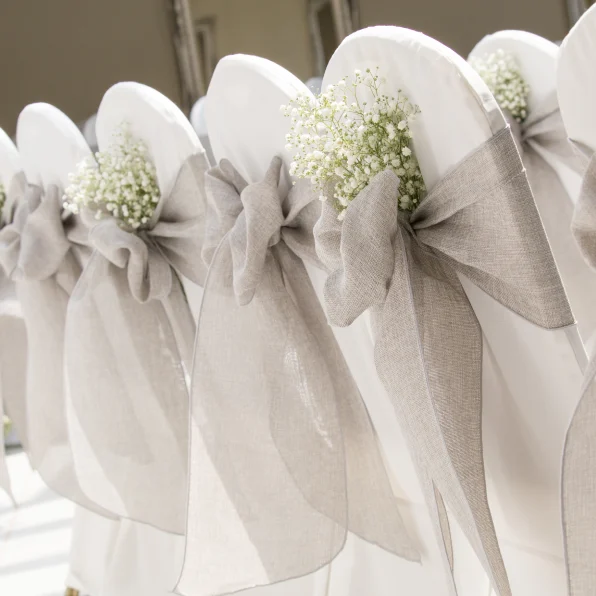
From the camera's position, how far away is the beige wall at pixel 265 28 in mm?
5566

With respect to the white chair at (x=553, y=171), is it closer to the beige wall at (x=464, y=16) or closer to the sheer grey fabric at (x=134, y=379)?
the sheer grey fabric at (x=134, y=379)

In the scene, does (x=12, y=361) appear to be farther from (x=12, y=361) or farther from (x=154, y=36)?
(x=154, y=36)

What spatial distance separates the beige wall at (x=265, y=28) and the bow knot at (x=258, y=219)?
173 inches

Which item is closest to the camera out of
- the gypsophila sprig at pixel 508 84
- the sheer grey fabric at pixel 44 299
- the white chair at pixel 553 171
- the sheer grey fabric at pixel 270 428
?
the sheer grey fabric at pixel 270 428

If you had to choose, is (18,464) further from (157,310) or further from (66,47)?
(66,47)

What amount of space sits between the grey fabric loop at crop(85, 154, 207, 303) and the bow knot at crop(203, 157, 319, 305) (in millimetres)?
157

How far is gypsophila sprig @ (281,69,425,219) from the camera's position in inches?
39.7

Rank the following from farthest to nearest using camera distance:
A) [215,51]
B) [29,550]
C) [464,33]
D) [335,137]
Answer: [215,51] < [464,33] < [29,550] < [335,137]

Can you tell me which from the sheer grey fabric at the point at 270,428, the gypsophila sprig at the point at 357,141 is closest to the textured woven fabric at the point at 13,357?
the sheer grey fabric at the point at 270,428

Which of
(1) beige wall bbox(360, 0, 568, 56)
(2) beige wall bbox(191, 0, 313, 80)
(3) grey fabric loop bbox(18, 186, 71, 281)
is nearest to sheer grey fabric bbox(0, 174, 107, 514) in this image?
(3) grey fabric loop bbox(18, 186, 71, 281)

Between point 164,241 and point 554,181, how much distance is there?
0.72 m

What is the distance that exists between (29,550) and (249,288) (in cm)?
179

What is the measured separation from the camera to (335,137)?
3.39 feet

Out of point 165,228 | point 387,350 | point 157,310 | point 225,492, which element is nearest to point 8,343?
point 157,310
